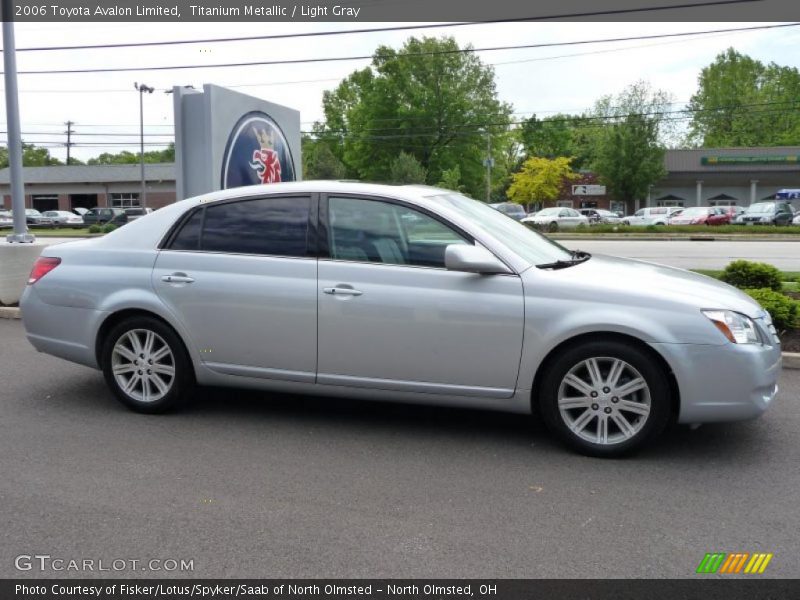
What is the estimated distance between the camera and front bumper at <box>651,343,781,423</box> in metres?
4.18

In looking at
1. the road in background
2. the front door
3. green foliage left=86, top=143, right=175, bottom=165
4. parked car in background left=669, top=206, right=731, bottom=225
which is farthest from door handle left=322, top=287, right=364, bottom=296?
green foliage left=86, top=143, right=175, bottom=165

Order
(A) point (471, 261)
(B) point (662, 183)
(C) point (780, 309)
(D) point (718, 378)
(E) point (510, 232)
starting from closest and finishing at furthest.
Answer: (D) point (718, 378) < (A) point (471, 261) < (E) point (510, 232) < (C) point (780, 309) < (B) point (662, 183)

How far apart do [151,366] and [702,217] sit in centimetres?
4104

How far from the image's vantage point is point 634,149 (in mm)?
53562

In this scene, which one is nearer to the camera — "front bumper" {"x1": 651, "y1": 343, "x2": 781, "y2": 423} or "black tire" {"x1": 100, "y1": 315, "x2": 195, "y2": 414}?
"front bumper" {"x1": 651, "y1": 343, "x2": 781, "y2": 423}

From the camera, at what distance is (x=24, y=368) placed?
671 centimetres

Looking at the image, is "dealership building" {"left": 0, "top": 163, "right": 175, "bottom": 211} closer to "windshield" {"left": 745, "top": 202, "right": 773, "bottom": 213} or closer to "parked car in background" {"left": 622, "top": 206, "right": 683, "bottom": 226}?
"parked car in background" {"left": 622, "top": 206, "right": 683, "bottom": 226}

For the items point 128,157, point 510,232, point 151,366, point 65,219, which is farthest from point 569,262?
point 128,157

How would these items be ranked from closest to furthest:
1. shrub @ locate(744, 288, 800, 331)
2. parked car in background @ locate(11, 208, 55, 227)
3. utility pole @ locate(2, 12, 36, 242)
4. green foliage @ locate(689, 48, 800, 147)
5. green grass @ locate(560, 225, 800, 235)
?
1. shrub @ locate(744, 288, 800, 331)
2. utility pole @ locate(2, 12, 36, 242)
3. green grass @ locate(560, 225, 800, 235)
4. parked car in background @ locate(11, 208, 55, 227)
5. green foliage @ locate(689, 48, 800, 147)

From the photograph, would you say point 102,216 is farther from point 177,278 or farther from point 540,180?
point 177,278

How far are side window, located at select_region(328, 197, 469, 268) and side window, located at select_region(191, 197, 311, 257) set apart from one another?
23 centimetres

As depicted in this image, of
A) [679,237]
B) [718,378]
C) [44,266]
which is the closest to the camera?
[718,378]

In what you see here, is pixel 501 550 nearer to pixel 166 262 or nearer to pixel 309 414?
pixel 309 414
